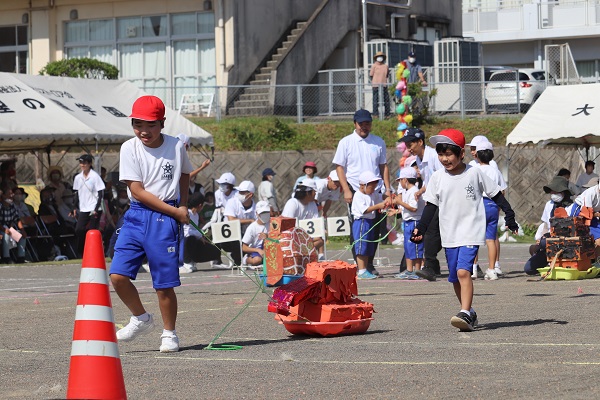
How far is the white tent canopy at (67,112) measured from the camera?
2359cm

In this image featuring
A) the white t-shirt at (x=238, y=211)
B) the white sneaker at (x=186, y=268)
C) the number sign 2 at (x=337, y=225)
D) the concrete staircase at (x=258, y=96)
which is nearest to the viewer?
the number sign 2 at (x=337, y=225)

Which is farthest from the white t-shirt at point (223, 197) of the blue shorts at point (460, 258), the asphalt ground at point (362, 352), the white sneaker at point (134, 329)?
the white sneaker at point (134, 329)

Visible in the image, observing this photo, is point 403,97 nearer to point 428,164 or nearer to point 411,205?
point 428,164

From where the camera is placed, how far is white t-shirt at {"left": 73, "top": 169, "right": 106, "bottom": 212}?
23422mm

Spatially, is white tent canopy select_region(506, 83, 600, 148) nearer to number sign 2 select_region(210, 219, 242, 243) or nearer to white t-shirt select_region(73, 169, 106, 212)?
number sign 2 select_region(210, 219, 242, 243)

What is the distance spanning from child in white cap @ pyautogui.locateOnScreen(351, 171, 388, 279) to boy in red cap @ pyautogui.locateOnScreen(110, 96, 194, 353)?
7.30m

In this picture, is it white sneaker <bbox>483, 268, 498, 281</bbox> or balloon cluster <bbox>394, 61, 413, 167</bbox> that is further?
balloon cluster <bbox>394, 61, 413, 167</bbox>

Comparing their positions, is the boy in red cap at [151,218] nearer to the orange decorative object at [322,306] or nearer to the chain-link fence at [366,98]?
the orange decorative object at [322,306]

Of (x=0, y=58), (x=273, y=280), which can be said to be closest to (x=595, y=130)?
(x=273, y=280)

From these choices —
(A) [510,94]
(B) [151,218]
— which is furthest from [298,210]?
(A) [510,94]

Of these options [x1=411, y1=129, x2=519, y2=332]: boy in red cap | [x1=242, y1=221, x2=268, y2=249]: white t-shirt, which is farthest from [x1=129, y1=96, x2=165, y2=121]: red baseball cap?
[x1=242, y1=221, x2=268, y2=249]: white t-shirt

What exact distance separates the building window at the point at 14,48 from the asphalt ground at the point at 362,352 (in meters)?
27.7

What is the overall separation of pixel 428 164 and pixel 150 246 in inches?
330

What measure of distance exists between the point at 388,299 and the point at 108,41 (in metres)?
28.4
